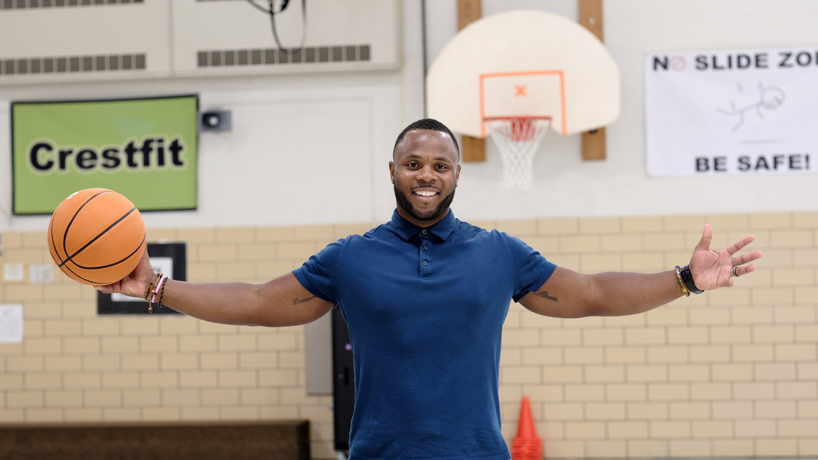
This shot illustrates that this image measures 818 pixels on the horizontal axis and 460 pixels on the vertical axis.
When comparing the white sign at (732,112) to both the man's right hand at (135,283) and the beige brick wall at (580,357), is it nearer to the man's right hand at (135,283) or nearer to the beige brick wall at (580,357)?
the beige brick wall at (580,357)

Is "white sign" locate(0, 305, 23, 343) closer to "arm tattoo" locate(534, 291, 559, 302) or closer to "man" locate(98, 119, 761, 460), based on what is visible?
"man" locate(98, 119, 761, 460)

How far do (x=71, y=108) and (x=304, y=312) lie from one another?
427cm

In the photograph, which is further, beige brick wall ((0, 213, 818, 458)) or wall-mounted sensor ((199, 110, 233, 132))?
wall-mounted sensor ((199, 110, 233, 132))

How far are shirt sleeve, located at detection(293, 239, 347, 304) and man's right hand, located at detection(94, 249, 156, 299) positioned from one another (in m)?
0.47

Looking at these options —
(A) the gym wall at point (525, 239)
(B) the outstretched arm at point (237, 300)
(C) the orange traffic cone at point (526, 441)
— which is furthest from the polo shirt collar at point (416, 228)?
(C) the orange traffic cone at point (526, 441)

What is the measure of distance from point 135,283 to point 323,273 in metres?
0.59

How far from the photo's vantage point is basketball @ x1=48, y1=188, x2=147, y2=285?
1962 millimetres

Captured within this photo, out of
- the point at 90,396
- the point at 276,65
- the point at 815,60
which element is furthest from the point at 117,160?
the point at 815,60

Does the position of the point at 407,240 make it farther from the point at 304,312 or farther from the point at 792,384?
the point at 792,384

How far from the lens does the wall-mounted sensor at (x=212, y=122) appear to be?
202 inches

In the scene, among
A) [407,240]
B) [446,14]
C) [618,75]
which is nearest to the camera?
[407,240]

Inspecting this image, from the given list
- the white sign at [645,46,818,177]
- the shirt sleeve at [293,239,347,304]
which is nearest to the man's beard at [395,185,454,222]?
the shirt sleeve at [293,239,347,304]

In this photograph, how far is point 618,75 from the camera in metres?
4.65

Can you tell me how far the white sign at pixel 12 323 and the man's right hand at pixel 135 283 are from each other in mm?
3967
